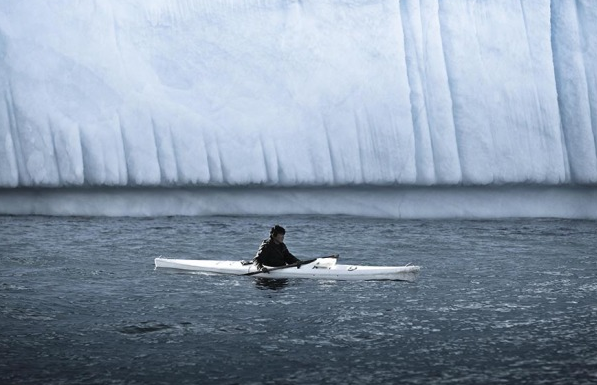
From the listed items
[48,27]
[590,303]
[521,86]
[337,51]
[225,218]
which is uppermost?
[48,27]

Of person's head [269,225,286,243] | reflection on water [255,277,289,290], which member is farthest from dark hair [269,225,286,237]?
reflection on water [255,277,289,290]

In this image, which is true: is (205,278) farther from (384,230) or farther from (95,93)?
(95,93)

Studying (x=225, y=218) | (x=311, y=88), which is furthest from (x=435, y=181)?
(x=225, y=218)

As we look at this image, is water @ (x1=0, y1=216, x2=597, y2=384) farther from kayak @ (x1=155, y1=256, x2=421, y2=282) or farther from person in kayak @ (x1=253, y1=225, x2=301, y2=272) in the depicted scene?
person in kayak @ (x1=253, y1=225, x2=301, y2=272)

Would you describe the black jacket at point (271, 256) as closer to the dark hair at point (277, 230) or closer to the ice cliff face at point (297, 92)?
the dark hair at point (277, 230)

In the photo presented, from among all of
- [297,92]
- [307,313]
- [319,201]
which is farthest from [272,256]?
[297,92]

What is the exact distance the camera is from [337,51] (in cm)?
1745

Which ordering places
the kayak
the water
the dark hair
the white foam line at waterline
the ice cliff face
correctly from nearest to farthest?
the water
the dark hair
the kayak
the ice cliff face
the white foam line at waterline

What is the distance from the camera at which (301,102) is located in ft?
57.6

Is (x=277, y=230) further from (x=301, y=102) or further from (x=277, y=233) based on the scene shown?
(x=301, y=102)

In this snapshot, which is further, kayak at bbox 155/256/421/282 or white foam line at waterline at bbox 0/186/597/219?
white foam line at waterline at bbox 0/186/597/219

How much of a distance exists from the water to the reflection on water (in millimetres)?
38

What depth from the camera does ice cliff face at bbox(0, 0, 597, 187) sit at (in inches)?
663

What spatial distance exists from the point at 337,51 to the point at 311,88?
0.81 meters
